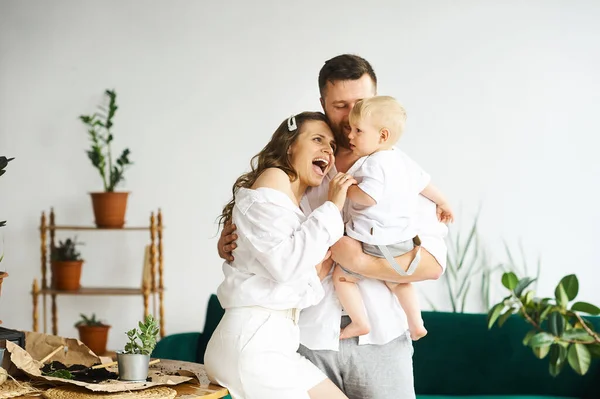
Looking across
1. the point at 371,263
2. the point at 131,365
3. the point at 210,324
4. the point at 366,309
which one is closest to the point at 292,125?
the point at 371,263

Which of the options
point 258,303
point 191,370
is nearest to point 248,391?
point 258,303

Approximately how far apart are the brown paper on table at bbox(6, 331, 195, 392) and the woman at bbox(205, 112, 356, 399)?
0.51ft

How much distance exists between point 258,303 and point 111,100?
10.6 feet

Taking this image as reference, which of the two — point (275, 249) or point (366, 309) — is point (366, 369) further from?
point (275, 249)

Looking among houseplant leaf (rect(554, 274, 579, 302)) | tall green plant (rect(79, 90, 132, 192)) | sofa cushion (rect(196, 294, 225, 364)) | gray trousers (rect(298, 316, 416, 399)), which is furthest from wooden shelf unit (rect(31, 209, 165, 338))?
gray trousers (rect(298, 316, 416, 399))

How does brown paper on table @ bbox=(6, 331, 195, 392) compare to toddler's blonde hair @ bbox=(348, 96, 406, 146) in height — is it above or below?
below

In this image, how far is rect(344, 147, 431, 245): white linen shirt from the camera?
6.74ft

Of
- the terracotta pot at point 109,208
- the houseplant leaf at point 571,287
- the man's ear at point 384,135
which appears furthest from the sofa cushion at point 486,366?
the terracotta pot at point 109,208

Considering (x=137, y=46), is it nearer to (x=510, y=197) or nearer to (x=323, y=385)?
(x=510, y=197)

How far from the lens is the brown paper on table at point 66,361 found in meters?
1.70

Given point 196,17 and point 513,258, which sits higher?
point 196,17

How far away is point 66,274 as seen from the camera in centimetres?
475

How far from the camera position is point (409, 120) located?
495cm

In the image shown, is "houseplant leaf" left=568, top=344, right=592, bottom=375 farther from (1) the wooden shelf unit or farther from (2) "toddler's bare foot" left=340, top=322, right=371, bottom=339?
(1) the wooden shelf unit
